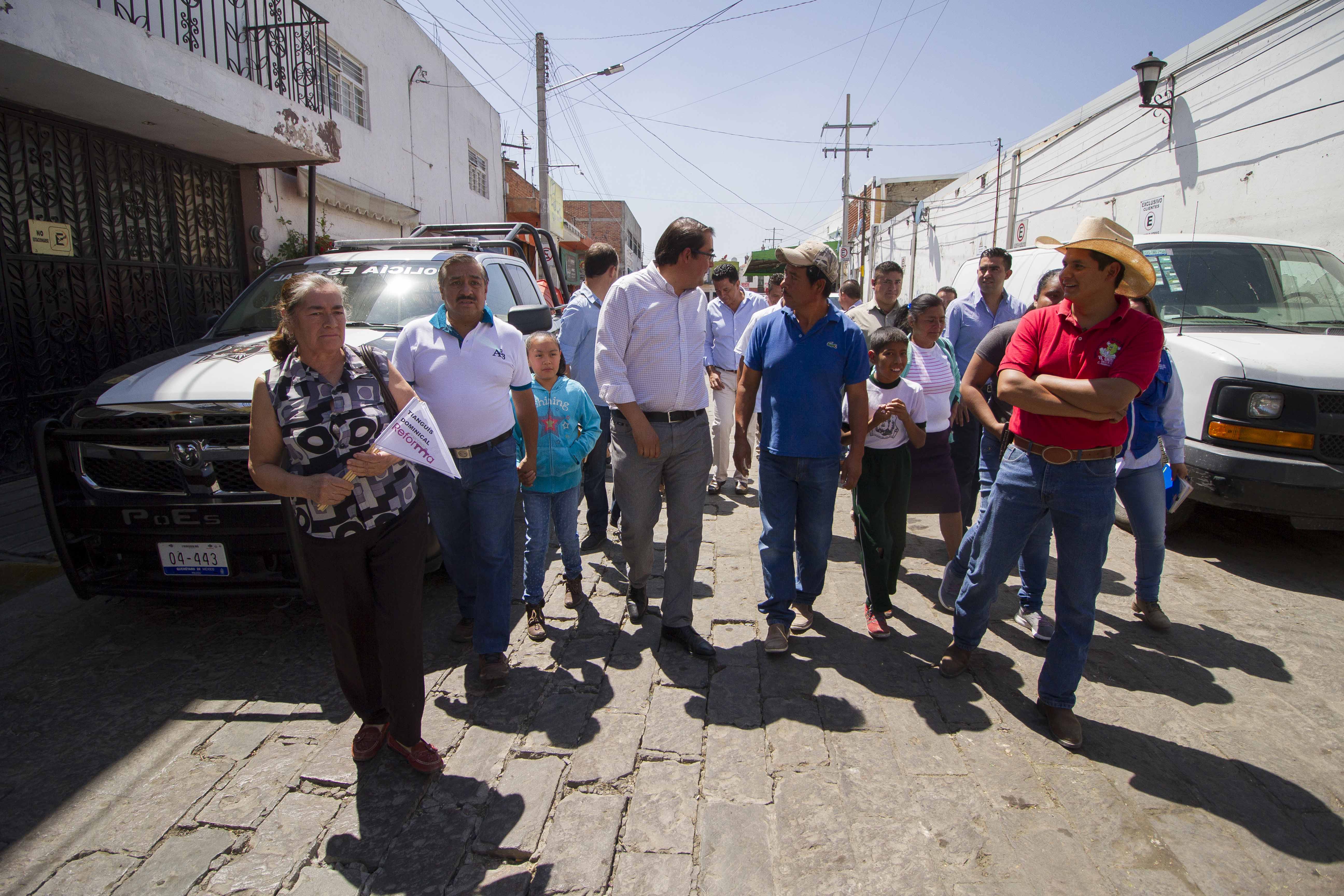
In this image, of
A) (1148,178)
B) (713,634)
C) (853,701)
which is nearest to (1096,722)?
(853,701)

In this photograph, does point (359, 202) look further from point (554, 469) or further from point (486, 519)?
point (486, 519)

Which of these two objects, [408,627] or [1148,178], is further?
[1148,178]

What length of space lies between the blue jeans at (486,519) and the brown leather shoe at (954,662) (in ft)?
6.84

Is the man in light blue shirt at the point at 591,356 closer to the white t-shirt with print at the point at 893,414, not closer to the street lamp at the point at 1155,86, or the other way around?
the white t-shirt with print at the point at 893,414

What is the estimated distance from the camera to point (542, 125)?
62.0ft

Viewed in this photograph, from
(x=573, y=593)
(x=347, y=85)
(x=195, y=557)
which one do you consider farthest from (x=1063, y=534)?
(x=347, y=85)

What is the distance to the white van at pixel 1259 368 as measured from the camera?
466 cm

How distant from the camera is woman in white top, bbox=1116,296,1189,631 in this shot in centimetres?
390

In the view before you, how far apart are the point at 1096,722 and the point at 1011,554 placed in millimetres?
798

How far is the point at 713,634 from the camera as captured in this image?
4.08 metres

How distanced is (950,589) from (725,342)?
3.39 meters

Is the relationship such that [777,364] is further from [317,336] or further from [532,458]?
[317,336]

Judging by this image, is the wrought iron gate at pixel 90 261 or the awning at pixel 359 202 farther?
the awning at pixel 359 202

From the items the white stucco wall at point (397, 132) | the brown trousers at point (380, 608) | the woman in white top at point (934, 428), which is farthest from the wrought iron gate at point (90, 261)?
the woman in white top at point (934, 428)
